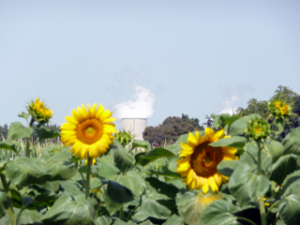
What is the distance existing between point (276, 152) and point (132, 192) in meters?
1.07

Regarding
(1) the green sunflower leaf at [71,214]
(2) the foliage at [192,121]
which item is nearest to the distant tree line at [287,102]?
(1) the green sunflower leaf at [71,214]

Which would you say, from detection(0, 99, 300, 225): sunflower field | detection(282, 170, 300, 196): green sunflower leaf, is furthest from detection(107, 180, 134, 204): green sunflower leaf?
detection(282, 170, 300, 196): green sunflower leaf

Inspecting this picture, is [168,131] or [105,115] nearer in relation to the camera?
[105,115]

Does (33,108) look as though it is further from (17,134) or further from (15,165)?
(15,165)

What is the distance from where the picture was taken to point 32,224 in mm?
2281

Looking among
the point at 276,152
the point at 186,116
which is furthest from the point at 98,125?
the point at 186,116

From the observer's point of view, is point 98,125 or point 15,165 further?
point 98,125

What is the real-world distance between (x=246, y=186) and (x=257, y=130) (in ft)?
1.15

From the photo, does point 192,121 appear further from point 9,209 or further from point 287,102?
point 9,209

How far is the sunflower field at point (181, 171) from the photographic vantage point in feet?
6.84

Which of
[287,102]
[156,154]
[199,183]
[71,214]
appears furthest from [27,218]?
[287,102]

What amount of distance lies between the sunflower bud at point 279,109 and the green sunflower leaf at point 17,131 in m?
1.77

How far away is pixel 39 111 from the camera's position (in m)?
2.51

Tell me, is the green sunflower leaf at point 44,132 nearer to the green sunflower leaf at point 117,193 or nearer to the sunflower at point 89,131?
the sunflower at point 89,131
